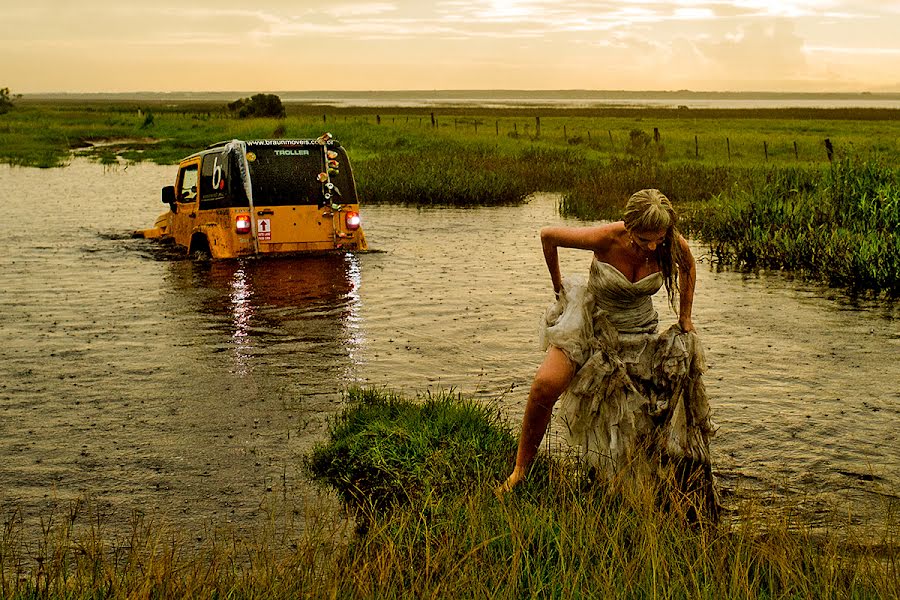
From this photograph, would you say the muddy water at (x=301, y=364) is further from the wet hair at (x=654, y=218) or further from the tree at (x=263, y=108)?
the tree at (x=263, y=108)

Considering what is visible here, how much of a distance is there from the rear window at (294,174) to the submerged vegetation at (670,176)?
7.03 metres

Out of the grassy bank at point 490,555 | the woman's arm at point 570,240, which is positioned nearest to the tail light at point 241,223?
the grassy bank at point 490,555

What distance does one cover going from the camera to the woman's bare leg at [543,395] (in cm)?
586

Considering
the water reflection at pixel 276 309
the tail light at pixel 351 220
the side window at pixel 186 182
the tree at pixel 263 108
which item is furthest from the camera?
the tree at pixel 263 108

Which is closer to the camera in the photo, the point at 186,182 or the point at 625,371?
the point at 625,371

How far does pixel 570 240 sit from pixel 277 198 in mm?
10063

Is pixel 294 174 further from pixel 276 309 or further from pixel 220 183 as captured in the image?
pixel 276 309

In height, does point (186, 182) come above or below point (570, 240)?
above

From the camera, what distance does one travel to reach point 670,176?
30.0 m

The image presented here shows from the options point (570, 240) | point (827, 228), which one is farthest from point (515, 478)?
point (827, 228)

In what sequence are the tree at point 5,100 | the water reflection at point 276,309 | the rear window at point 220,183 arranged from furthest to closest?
the tree at point 5,100, the rear window at point 220,183, the water reflection at point 276,309

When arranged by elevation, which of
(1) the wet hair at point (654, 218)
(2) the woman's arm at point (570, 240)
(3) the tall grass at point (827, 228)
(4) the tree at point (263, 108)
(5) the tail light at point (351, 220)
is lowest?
(3) the tall grass at point (827, 228)

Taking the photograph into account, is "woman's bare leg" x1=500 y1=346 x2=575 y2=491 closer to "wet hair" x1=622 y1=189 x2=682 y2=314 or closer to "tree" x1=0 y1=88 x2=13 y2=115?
"wet hair" x1=622 y1=189 x2=682 y2=314

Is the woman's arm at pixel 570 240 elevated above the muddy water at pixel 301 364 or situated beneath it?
elevated above
